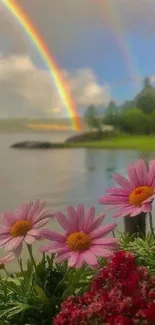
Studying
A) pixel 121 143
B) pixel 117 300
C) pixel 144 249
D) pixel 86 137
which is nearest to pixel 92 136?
pixel 86 137

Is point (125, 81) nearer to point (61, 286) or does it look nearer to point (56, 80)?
point (56, 80)

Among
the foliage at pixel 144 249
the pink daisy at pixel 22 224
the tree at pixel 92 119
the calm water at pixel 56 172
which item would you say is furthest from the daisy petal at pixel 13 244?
the tree at pixel 92 119

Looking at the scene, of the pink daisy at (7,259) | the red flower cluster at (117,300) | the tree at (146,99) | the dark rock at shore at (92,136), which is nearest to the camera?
the red flower cluster at (117,300)

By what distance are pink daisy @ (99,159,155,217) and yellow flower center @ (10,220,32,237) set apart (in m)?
0.07

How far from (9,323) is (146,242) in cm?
15

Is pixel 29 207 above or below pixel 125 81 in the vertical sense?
below

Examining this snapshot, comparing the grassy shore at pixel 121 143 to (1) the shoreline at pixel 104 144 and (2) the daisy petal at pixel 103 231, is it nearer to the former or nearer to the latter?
(1) the shoreline at pixel 104 144

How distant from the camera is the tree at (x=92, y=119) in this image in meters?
3.20

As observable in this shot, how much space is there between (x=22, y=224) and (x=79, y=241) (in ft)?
0.19

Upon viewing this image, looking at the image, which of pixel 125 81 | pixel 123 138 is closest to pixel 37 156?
pixel 123 138

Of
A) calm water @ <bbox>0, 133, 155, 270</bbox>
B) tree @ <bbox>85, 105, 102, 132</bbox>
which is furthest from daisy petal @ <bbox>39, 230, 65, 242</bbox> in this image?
tree @ <bbox>85, 105, 102, 132</bbox>

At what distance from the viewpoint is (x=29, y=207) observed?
0.48m

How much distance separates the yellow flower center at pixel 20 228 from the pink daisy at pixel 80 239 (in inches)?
1.1

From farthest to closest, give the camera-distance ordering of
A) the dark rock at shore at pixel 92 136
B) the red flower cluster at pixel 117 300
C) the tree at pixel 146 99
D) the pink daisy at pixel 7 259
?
the dark rock at shore at pixel 92 136 < the tree at pixel 146 99 < the pink daisy at pixel 7 259 < the red flower cluster at pixel 117 300
